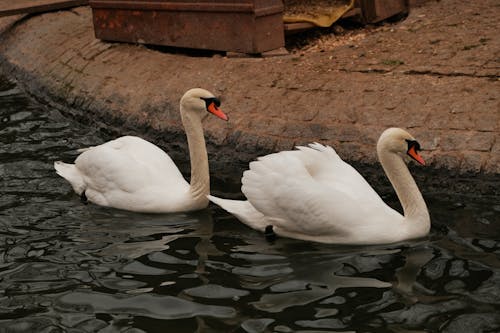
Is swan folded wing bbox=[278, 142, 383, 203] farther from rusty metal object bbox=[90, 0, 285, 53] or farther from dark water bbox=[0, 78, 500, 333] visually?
rusty metal object bbox=[90, 0, 285, 53]

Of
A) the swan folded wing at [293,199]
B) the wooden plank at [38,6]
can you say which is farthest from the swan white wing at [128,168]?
the wooden plank at [38,6]

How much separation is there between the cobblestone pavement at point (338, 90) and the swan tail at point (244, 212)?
53.0 inches

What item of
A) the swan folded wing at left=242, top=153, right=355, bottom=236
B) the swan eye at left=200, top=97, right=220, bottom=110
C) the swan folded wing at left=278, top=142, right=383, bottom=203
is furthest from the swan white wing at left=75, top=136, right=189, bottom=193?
the swan folded wing at left=278, top=142, right=383, bottom=203

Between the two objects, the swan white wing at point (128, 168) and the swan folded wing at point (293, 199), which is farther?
the swan white wing at point (128, 168)

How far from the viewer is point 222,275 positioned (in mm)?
5562

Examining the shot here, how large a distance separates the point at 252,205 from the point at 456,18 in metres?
4.31

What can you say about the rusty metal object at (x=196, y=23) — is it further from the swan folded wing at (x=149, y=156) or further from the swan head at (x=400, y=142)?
the swan head at (x=400, y=142)

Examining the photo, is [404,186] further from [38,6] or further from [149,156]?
[38,6]

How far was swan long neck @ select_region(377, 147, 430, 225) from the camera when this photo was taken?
602cm

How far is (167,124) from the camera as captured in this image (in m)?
8.83

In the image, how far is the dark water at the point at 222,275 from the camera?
16.1 feet

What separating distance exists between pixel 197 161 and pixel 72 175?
118cm

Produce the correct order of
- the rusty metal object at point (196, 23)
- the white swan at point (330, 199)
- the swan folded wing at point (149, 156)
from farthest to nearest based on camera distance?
the rusty metal object at point (196, 23) < the swan folded wing at point (149, 156) < the white swan at point (330, 199)

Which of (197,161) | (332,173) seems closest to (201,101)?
(197,161)
